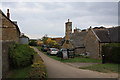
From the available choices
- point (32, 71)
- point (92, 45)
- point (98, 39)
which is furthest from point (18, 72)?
point (92, 45)

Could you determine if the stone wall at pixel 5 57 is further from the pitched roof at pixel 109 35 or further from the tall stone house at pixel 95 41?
the pitched roof at pixel 109 35

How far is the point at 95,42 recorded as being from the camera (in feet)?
90.8

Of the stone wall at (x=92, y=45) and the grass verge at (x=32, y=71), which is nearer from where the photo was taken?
the grass verge at (x=32, y=71)

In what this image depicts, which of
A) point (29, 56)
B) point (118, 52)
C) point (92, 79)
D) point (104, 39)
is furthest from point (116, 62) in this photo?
point (29, 56)

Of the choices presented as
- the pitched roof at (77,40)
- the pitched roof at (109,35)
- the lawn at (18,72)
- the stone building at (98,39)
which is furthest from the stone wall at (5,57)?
the pitched roof at (77,40)

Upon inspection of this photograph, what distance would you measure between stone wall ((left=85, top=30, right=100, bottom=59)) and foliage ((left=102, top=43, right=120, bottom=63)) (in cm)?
498

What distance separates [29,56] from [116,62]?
11447 millimetres

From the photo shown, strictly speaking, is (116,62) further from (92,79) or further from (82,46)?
(82,46)

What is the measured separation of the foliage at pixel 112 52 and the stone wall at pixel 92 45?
4979 mm

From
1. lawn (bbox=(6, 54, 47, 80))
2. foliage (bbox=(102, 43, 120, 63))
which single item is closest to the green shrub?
lawn (bbox=(6, 54, 47, 80))

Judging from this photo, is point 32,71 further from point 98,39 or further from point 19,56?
point 98,39

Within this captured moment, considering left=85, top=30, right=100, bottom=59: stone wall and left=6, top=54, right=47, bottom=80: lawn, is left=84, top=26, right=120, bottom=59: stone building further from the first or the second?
left=6, top=54, right=47, bottom=80: lawn

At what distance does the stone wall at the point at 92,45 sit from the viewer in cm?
2722

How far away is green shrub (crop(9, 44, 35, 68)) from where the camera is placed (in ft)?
46.3
